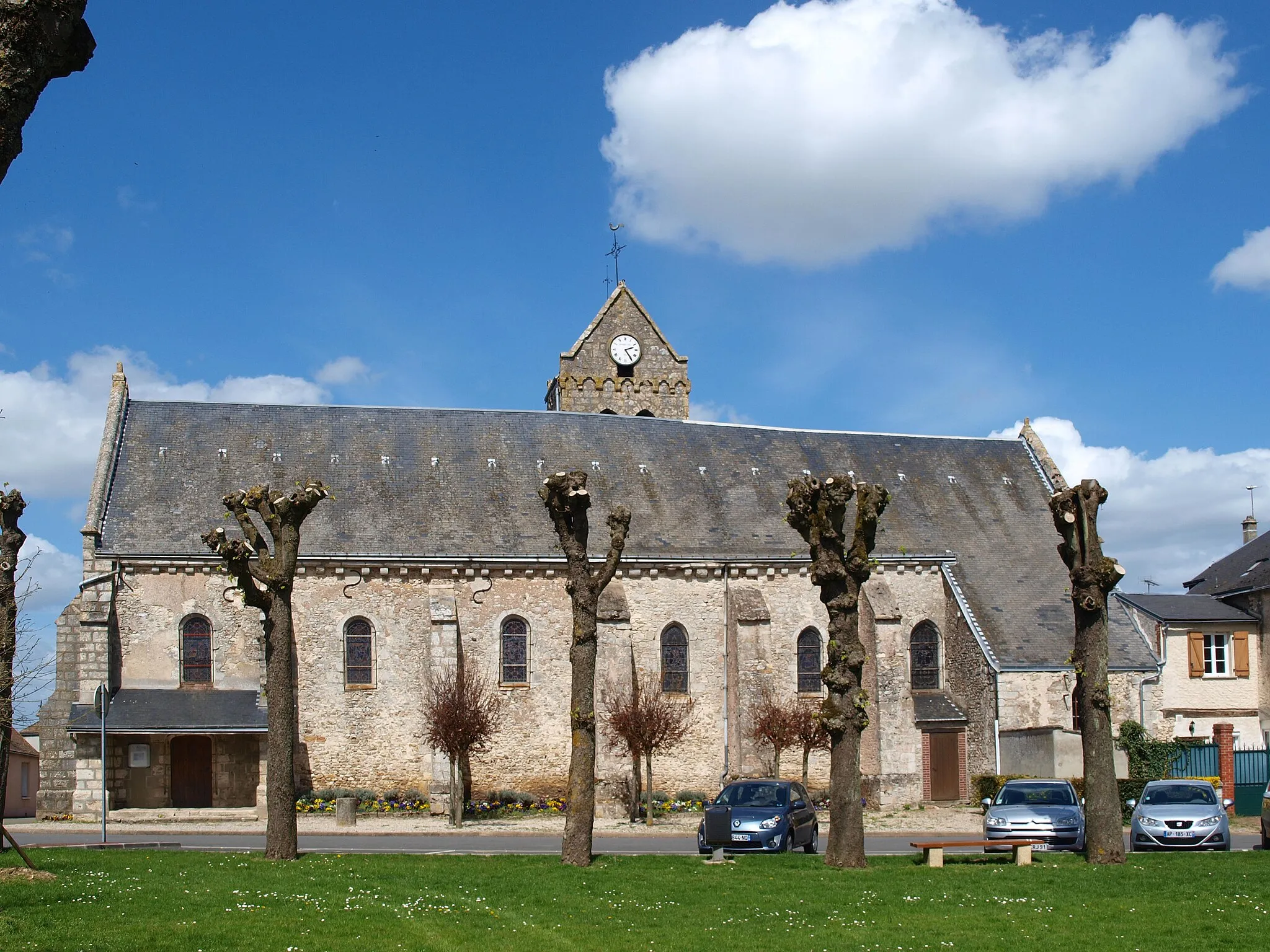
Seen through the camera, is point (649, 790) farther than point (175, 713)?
Yes

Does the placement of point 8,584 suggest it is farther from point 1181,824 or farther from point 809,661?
point 809,661

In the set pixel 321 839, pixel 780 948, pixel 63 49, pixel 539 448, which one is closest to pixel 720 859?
pixel 780 948

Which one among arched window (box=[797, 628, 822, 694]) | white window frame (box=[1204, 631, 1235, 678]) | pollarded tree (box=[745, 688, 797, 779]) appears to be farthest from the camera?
white window frame (box=[1204, 631, 1235, 678])

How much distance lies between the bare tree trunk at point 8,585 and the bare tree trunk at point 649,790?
14.6 m

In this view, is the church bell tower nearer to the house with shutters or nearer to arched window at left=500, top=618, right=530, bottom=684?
arched window at left=500, top=618, right=530, bottom=684

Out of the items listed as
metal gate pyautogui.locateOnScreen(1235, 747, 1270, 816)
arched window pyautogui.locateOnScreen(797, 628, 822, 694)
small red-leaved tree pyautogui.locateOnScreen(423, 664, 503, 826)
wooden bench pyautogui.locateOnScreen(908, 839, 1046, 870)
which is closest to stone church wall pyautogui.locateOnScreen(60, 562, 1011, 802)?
arched window pyautogui.locateOnScreen(797, 628, 822, 694)

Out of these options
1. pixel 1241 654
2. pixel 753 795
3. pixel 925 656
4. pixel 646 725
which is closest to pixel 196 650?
pixel 646 725

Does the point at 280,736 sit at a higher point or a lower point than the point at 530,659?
lower

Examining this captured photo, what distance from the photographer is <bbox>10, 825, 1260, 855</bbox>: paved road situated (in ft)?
70.9

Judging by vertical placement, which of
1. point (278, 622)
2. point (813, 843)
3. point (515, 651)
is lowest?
point (813, 843)

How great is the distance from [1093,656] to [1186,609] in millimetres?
19742

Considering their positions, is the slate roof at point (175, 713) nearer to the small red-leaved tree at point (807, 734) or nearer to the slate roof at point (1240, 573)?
the small red-leaved tree at point (807, 734)

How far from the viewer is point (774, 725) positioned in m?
31.3

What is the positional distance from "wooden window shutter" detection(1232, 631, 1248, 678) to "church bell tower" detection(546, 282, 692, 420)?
60.4 feet
